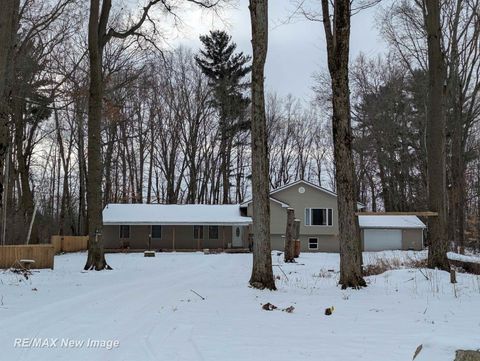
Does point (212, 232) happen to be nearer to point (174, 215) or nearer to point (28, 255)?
point (174, 215)

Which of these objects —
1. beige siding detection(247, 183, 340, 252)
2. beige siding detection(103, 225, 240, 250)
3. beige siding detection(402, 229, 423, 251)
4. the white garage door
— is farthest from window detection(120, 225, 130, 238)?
beige siding detection(402, 229, 423, 251)

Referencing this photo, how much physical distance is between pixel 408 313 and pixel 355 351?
9.07ft

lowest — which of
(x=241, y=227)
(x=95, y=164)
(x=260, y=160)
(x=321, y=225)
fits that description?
(x=241, y=227)

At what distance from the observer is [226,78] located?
137ft

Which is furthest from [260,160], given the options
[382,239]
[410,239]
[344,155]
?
[410,239]

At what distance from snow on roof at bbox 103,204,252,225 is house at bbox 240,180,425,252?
1.52 meters

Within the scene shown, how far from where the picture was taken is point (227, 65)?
42.5 metres

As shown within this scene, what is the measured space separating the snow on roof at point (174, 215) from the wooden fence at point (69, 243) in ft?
7.46

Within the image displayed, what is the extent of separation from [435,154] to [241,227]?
25.5 metres

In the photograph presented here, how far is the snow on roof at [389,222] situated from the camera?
38.3 m

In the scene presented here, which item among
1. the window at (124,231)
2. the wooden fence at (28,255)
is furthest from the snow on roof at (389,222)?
the wooden fence at (28,255)

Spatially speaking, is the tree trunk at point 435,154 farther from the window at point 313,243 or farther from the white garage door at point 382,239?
the white garage door at point 382,239

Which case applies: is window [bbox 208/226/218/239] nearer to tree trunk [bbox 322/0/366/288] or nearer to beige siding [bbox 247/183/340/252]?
beige siding [bbox 247/183/340/252]

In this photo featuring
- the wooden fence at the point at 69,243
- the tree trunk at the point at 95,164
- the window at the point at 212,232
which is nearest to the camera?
the tree trunk at the point at 95,164
